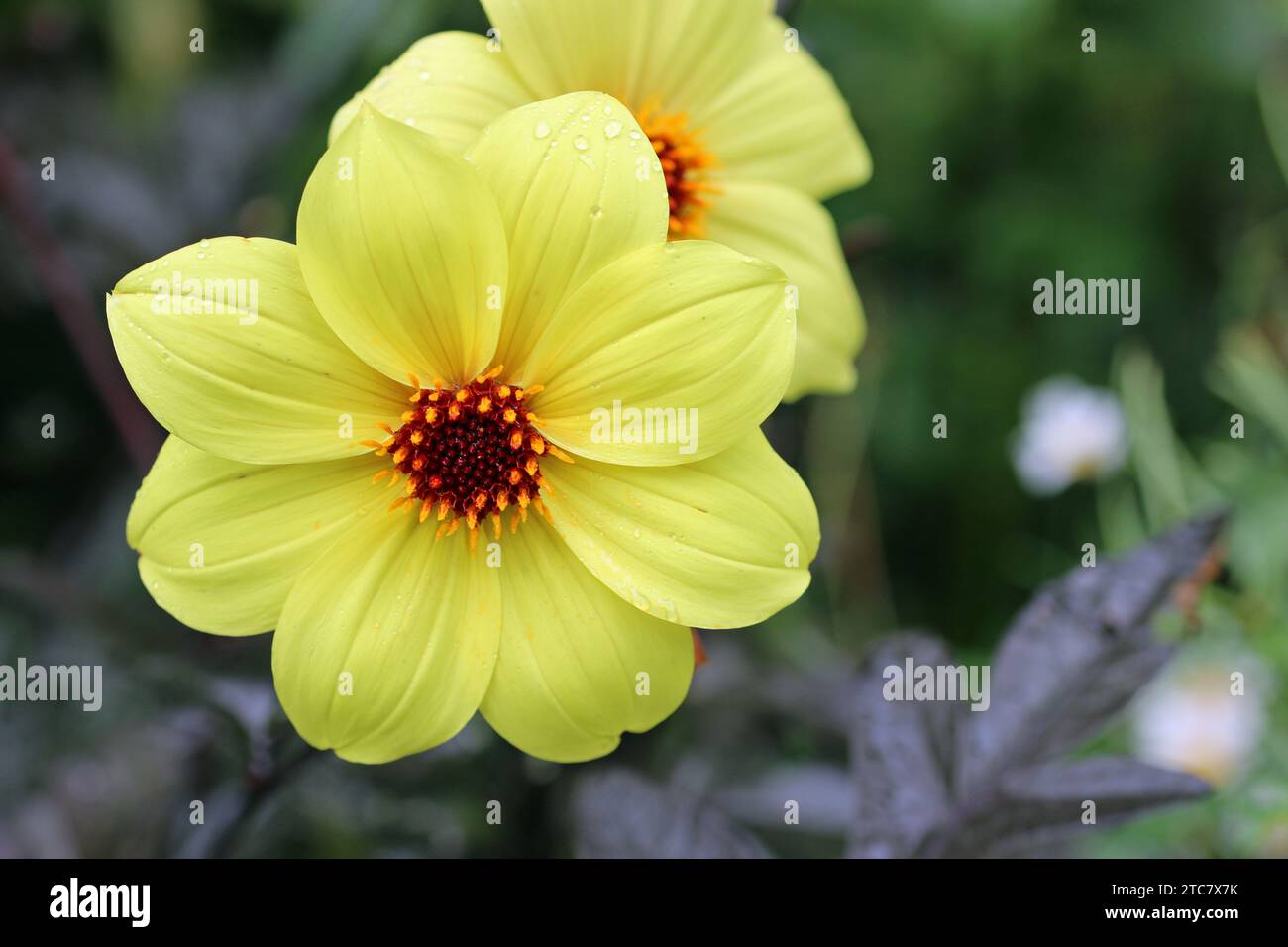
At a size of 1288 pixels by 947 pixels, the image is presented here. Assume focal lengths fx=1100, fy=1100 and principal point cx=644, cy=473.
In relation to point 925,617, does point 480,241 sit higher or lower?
higher

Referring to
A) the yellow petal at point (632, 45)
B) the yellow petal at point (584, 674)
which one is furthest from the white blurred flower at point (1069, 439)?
the yellow petal at point (584, 674)

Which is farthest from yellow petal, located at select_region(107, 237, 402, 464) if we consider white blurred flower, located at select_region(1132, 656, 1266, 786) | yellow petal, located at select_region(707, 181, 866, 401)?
white blurred flower, located at select_region(1132, 656, 1266, 786)

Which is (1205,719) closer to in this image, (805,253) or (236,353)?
(805,253)

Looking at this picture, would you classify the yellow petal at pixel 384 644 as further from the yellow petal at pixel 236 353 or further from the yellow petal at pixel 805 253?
the yellow petal at pixel 805 253

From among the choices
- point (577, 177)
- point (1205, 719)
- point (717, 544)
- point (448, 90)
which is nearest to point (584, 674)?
point (717, 544)

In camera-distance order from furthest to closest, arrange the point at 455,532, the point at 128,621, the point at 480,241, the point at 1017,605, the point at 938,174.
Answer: the point at 1017,605 → the point at 938,174 → the point at 128,621 → the point at 455,532 → the point at 480,241

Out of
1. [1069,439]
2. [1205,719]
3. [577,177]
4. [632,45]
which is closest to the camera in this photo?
[577,177]

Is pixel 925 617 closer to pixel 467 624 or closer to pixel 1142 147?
pixel 1142 147

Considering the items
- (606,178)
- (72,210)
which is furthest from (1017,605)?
(72,210)
